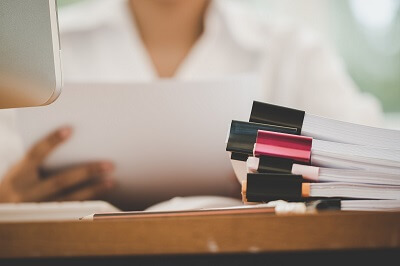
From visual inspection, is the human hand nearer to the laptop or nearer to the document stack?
the laptop

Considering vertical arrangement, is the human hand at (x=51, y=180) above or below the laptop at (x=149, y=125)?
below

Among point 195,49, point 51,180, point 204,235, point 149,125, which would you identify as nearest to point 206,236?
point 204,235

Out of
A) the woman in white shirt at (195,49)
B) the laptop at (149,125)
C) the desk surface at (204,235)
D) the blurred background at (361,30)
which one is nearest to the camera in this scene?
the desk surface at (204,235)

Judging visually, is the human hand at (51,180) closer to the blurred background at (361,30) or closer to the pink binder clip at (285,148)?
the pink binder clip at (285,148)

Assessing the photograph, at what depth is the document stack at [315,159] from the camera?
0.43 metres

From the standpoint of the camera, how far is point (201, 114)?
0.73 metres

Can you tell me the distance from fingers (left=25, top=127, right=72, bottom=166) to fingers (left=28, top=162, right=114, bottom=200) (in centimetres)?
4

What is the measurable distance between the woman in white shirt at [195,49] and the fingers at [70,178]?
2.34ft

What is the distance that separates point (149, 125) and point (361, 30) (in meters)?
1.66

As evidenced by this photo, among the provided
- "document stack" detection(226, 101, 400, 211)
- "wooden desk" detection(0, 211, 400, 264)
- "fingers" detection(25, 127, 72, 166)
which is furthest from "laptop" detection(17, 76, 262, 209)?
"wooden desk" detection(0, 211, 400, 264)

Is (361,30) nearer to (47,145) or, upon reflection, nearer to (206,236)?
(47,145)

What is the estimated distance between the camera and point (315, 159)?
1.48ft

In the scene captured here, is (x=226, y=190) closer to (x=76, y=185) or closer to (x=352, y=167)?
(x=76, y=185)

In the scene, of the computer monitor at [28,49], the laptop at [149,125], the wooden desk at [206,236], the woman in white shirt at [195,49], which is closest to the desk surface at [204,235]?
the wooden desk at [206,236]
